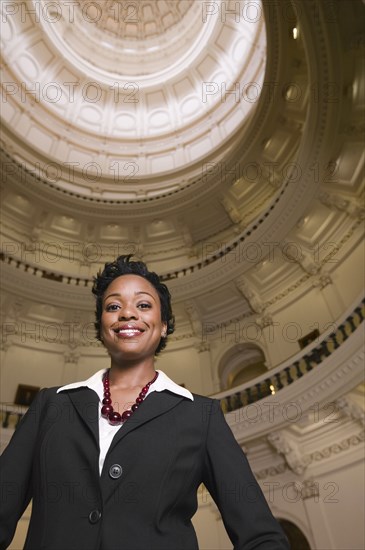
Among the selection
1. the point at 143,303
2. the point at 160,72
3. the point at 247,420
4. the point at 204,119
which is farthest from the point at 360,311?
the point at 160,72

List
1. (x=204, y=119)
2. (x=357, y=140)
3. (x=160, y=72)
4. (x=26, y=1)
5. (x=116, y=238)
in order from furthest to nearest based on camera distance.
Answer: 1. (x=160, y=72)
2. (x=204, y=119)
3. (x=26, y=1)
4. (x=116, y=238)
5. (x=357, y=140)

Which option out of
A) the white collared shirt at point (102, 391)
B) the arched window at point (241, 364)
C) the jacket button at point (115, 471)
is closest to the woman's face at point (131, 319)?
the white collared shirt at point (102, 391)

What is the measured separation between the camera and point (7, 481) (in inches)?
65.9

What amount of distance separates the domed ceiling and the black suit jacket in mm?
10975

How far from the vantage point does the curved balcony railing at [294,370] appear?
28.1 ft

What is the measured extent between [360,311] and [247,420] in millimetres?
3459

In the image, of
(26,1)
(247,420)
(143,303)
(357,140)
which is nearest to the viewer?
(143,303)

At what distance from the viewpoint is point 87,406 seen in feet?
6.14

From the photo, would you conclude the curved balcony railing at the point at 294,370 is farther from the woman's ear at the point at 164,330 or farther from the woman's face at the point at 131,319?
the woman's face at the point at 131,319

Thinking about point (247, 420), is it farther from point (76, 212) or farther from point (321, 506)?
point (76, 212)

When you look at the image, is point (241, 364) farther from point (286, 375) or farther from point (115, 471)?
point (115, 471)

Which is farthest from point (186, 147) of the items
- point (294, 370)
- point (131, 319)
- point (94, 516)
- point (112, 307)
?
point (94, 516)

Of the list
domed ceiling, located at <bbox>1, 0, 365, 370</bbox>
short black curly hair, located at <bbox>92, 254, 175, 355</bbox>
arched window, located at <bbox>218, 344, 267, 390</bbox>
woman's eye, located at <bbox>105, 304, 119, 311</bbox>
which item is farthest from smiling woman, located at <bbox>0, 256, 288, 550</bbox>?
arched window, located at <bbox>218, 344, 267, 390</bbox>

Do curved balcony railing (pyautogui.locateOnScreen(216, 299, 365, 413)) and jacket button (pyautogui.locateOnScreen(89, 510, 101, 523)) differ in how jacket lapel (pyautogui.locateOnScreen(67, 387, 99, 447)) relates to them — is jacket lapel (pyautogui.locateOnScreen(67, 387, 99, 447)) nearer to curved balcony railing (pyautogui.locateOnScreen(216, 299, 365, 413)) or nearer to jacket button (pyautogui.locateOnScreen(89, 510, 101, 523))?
jacket button (pyautogui.locateOnScreen(89, 510, 101, 523))
